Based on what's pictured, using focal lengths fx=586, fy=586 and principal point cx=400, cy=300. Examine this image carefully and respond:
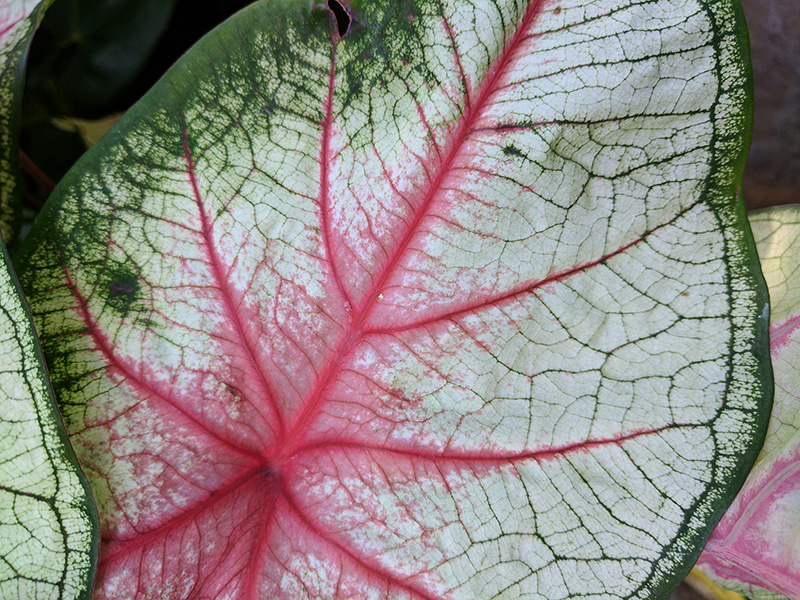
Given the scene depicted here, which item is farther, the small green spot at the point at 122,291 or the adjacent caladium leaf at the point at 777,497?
the adjacent caladium leaf at the point at 777,497

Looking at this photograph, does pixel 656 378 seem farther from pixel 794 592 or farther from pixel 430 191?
pixel 794 592

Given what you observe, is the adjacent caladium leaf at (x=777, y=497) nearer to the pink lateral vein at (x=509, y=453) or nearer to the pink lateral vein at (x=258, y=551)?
the pink lateral vein at (x=509, y=453)

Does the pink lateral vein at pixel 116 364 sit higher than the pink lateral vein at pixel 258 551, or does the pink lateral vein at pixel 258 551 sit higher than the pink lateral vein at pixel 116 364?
the pink lateral vein at pixel 116 364

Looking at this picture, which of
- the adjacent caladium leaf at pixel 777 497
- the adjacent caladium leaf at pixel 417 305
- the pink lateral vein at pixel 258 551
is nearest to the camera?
the adjacent caladium leaf at pixel 417 305

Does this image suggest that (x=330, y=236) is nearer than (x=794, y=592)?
Yes

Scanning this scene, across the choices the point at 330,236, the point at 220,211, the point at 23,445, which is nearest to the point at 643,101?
the point at 330,236

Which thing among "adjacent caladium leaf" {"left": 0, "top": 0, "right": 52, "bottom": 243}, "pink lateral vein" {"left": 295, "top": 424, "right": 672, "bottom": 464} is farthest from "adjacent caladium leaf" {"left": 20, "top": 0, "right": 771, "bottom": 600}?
"adjacent caladium leaf" {"left": 0, "top": 0, "right": 52, "bottom": 243}

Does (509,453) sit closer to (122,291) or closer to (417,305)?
(417,305)

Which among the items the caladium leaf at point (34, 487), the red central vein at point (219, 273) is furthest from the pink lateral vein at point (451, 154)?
the caladium leaf at point (34, 487)
